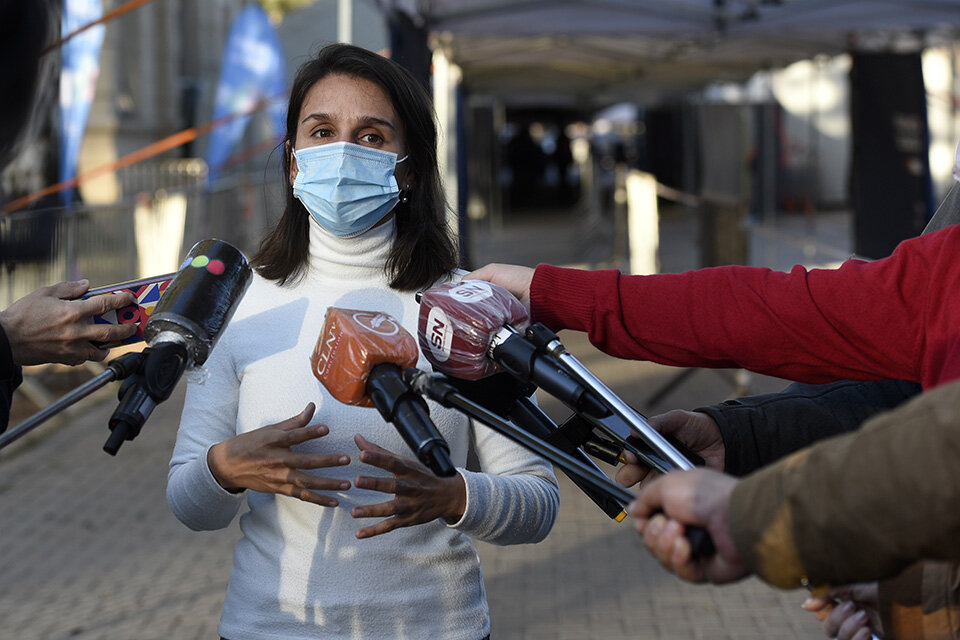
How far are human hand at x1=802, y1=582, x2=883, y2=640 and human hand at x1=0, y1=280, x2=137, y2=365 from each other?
4.60 ft

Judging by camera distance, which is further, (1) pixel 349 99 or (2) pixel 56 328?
(1) pixel 349 99

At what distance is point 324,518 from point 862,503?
4.12 ft

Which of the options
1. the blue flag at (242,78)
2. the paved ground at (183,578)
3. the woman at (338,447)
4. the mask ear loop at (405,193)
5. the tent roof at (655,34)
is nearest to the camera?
the woman at (338,447)

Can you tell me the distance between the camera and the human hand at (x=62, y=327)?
2.08 meters

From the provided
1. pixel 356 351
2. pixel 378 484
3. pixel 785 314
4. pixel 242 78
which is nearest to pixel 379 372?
pixel 356 351

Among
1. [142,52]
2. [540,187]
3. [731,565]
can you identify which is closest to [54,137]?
[731,565]

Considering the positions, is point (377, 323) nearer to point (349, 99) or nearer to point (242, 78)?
point (349, 99)

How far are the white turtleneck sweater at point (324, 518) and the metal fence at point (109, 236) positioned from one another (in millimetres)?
3321

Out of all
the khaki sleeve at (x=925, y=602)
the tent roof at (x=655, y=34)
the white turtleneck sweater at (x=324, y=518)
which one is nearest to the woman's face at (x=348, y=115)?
the white turtleneck sweater at (x=324, y=518)

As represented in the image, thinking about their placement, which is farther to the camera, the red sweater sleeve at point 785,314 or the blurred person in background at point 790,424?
the blurred person in background at point 790,424

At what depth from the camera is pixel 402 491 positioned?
1886 millimetres

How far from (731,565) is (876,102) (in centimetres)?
1092

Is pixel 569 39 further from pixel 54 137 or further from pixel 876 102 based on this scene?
pixel 54 137

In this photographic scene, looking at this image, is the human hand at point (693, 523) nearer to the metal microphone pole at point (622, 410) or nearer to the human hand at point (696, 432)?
the metal microphone pole at point (622, 410)
